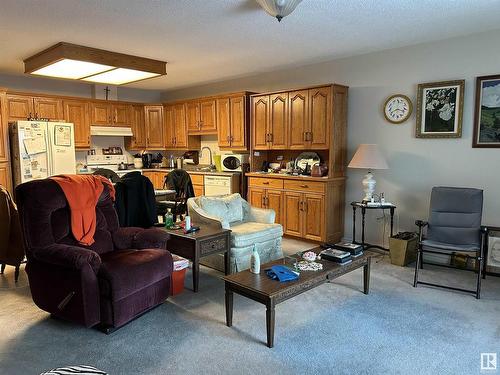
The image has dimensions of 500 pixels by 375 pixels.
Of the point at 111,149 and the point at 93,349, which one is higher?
the point at 111,149

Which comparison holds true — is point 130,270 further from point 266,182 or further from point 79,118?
point 79,118

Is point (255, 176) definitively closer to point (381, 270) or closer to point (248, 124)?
point (248, 124)

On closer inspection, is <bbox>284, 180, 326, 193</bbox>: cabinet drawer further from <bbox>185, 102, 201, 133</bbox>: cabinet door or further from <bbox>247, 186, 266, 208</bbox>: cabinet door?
<bbox>185, 102, 201, 133</bbox>: cabinet door

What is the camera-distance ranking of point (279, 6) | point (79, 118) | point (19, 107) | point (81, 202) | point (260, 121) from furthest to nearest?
point (79, 118)
point (19, 107)
point (260, 121)
point (81, 202)
point (279, 6)

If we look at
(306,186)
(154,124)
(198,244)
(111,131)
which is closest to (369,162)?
(306,186)

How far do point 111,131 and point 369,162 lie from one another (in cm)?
501

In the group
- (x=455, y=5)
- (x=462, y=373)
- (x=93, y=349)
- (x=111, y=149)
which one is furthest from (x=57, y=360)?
(x=111, y=149)

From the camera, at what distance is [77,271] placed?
2.59m

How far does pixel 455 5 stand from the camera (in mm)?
3172

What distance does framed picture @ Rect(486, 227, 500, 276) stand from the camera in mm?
3916

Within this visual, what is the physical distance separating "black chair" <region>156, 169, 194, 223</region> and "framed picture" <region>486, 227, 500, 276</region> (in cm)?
377

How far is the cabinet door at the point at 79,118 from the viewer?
258 inches

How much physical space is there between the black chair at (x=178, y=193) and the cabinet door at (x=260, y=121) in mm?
1280

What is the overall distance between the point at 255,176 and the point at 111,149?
346cm
